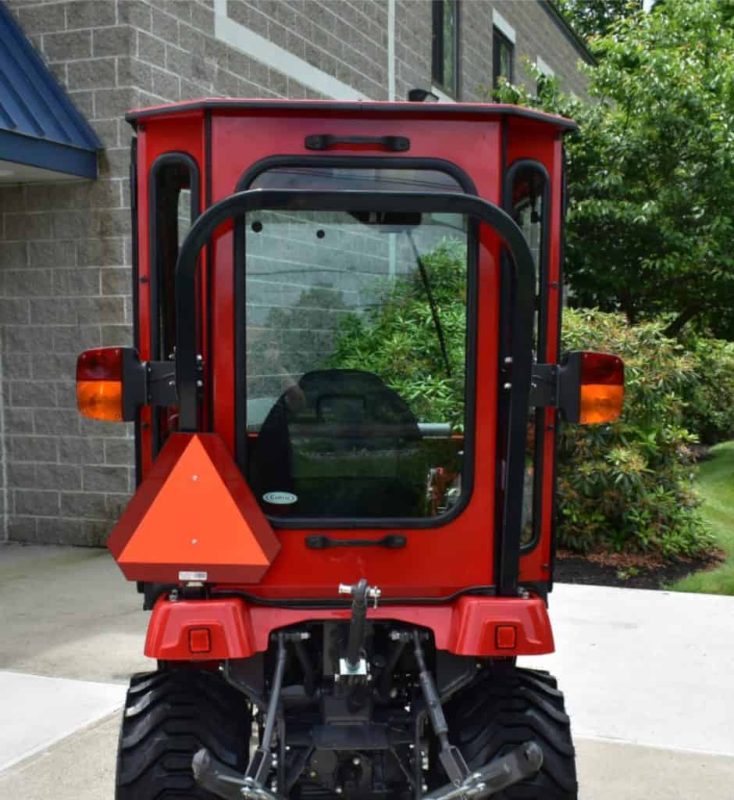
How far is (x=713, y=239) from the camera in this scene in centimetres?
1048

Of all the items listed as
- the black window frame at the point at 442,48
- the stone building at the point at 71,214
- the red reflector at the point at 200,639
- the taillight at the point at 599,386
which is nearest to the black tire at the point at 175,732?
the red reflector at the point at 200,639

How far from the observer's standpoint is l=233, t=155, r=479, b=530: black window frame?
8.39 feet

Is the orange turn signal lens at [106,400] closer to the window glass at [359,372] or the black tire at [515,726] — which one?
the window glass at [359,372]

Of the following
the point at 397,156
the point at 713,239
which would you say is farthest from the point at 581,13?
the point at 397,156

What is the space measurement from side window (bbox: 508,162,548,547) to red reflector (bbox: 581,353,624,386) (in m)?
0.13

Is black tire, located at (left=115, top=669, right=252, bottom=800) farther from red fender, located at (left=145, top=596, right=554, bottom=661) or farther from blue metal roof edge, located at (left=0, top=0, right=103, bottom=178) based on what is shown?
blue metal roof edge, located at (left=0, top=0, right=103, bottom=178)

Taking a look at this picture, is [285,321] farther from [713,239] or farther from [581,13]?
[581,13]

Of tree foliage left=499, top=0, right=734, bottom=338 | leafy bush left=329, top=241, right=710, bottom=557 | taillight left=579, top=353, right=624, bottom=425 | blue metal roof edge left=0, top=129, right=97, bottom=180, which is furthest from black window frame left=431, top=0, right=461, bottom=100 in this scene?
taillight left=579, top=353, right=624, bottom=425

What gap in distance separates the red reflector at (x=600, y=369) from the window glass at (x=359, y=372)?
1.03ft

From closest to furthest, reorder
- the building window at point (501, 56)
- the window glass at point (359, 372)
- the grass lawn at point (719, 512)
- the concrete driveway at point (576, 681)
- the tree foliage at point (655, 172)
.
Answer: the window glass at point (359, 372), the concrete driveway at point (576, 681), the grass lawn at point (719, 512), the tree foliage at point (655, 172), the building window at point (501, 56)

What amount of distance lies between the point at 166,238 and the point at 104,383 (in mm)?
447

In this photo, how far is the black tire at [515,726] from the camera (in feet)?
8.70

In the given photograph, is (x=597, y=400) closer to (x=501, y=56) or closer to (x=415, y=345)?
(x=415, y=345)

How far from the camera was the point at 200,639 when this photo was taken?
99.7 inches
